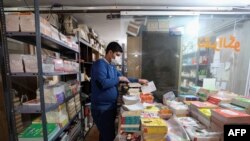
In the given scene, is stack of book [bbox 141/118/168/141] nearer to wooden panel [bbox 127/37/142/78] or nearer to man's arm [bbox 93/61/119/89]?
man's arm [bbox 93/61/119/89]

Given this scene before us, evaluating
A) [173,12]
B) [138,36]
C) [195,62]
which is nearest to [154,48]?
[138,36]

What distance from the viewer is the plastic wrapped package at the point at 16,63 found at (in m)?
1.23

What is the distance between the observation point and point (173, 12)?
7.07 feet

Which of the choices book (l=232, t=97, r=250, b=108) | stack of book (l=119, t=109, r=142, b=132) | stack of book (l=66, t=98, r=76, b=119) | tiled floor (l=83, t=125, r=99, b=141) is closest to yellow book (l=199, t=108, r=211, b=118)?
book (l=232, t=97, r=250, b=108)

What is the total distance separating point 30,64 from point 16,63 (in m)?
0.11

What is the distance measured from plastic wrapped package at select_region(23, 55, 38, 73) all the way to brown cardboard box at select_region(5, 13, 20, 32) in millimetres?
239

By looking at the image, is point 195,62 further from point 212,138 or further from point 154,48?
point 212,138

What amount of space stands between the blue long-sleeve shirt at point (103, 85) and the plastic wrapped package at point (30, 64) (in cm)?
57

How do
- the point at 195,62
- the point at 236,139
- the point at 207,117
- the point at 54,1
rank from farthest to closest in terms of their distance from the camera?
1. the point at 195,62
2. the point at 54,1
3. the point at 207,117
4. the point at 236,139

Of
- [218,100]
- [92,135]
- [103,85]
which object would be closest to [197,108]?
[218,100]

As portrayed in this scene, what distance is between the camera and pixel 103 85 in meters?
1.55

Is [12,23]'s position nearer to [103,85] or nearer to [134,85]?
[103,85]

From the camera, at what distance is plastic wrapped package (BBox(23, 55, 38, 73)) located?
1.27 meters

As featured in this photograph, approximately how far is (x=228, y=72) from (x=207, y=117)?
1.93m
